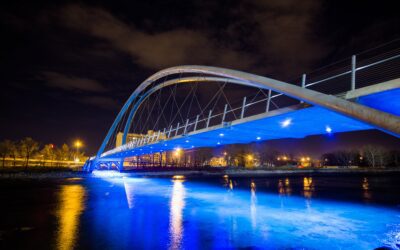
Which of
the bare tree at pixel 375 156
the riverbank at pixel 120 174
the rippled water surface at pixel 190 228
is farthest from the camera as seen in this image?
the bare tree at pixel 375 156

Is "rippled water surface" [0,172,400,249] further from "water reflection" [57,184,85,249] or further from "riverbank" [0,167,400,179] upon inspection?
"riverbank" [0,167,400,179]

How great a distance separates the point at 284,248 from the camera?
807 cm

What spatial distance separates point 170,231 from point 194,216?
3077 mm

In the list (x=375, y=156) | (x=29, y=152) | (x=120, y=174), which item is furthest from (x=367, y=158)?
(x=29, y=152)

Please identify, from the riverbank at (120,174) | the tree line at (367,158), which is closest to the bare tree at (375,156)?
Answer: the tree line at (367,158)

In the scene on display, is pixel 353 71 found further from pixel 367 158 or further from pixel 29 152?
pixel 367 158

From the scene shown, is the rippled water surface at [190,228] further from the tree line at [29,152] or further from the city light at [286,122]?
the tree line at [29,152]

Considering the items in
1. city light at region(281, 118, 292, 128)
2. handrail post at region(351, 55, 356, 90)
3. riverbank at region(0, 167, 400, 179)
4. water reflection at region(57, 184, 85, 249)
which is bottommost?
riverbank at region(0, 167, 400, 179)

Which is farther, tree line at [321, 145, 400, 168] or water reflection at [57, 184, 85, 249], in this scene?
tree line at [321, 145, 400, 168]

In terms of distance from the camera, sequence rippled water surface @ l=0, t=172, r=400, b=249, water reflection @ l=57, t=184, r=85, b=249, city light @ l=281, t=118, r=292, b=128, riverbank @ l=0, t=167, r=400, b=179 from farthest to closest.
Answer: riverbank @ l=0, t=167, r=400, b=179 < city light @ l=281, t=118, r=292, b=128 < water reflection @ l=57, t=184, r=85, b=249 < rippled water surface @ l=0, t=172, r=400, b=249

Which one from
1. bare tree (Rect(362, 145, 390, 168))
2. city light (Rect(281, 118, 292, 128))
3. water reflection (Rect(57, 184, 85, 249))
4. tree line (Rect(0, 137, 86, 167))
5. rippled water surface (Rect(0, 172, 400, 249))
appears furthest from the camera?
bare tree (Rect(362, 145, 390, 168))

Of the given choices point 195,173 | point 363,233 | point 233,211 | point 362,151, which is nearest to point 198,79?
point 233,211

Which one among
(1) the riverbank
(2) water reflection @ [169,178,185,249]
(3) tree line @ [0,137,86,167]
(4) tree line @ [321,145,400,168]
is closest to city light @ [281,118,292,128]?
(2) water reflection @ [169,178,185,249]

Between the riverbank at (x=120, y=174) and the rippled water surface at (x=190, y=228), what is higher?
the rippled water surface at (x=190, y=228)
